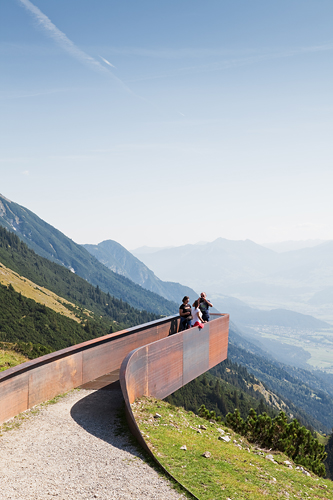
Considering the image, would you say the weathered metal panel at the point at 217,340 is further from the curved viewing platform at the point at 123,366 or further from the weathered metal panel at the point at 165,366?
the weathered metal panel at the point at 165,366

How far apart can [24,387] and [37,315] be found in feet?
399

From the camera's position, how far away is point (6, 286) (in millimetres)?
128750

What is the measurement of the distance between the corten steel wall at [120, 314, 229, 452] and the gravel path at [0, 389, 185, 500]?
26.2 inches

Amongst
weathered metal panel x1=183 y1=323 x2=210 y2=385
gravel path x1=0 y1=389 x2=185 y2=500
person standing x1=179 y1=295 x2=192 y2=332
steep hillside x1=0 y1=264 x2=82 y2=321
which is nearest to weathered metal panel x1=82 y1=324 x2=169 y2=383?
person standing x1=179 y1=295 x2=192 y2=332

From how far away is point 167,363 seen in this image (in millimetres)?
13281

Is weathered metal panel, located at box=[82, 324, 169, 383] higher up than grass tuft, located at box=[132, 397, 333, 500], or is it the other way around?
weathered metal panel, located at box=[82, 324, 169, 383]

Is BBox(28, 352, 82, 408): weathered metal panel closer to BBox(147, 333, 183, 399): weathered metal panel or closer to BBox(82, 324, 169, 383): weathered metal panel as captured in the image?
BBox(82, 324, 169, 383): weathered metal panel

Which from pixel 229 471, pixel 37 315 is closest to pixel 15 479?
pixel 229 471

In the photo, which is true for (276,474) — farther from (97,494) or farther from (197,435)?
(97,494)

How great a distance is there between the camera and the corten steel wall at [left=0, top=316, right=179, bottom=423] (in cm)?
956

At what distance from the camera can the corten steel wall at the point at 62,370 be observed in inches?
376

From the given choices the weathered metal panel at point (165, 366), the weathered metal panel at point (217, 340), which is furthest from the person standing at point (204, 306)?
the weathered metal panel at point (165, 366)

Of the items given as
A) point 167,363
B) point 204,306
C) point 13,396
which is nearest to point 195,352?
point 204,306

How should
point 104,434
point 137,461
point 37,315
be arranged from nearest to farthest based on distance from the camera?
point 137,461 < point 104,434 < point 37,315
